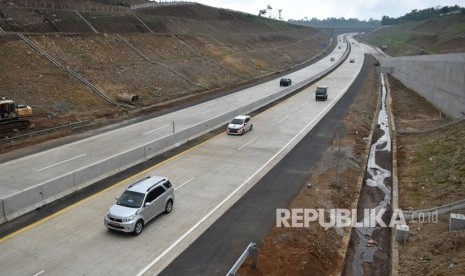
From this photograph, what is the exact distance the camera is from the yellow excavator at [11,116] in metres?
31.9

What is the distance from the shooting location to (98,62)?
52.2 m

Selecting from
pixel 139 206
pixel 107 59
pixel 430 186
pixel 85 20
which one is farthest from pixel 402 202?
pixel 85 20

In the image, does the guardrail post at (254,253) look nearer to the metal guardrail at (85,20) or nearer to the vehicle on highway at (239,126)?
the vehicle on highway at (239,126)

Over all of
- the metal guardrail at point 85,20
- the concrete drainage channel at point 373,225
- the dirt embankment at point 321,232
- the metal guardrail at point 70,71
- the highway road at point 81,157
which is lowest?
the concrete drainage channel at point 373,225

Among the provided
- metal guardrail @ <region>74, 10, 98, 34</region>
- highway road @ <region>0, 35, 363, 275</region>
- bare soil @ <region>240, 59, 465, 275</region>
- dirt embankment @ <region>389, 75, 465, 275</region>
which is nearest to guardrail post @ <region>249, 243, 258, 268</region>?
bare soil @ <region>240, 59, 465, 275</region>

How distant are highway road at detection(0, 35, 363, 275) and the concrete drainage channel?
19.9ft

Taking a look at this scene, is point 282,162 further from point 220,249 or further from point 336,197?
point 220,249

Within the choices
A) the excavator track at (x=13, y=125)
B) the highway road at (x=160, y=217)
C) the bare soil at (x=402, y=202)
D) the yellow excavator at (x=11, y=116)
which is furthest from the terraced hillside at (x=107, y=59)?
the bare soil at (x=402, y=202)

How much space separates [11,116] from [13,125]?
74cm

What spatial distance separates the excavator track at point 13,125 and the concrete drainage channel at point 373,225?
2734 cm

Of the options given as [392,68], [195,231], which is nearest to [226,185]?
[195,231]

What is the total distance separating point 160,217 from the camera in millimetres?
18594

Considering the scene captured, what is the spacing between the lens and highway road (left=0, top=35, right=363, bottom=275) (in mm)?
14750

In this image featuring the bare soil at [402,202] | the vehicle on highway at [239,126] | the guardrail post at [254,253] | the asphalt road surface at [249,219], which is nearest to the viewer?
the guardrail post at [254,253]
